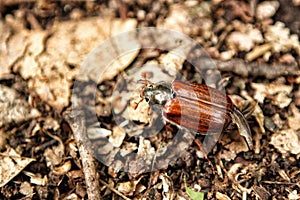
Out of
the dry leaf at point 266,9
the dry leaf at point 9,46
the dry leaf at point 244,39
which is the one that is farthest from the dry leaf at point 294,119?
the dry leaf at point 9,46

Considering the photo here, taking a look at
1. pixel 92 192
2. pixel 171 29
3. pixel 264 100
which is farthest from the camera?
pixel 171 29

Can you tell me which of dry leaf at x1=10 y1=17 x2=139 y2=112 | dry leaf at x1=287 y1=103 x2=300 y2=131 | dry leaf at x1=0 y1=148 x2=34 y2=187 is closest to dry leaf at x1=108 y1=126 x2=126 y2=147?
dry leaf at x1=10 y1=17 x2=139 y2=112

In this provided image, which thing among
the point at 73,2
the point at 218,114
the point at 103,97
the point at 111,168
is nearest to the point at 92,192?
the point at 111,168

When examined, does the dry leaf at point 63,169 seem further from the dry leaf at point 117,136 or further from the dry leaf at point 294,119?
the dry leaf at point 294,119

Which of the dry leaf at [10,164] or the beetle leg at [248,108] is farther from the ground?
the beetle leg at [248,108]

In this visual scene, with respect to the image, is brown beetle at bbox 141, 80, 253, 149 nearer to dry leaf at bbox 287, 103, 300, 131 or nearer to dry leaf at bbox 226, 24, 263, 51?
dry leaf at bbox 287, 103, 300, 131

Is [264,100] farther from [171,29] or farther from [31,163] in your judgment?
[31,163]

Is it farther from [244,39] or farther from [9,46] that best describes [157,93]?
[9,46]
